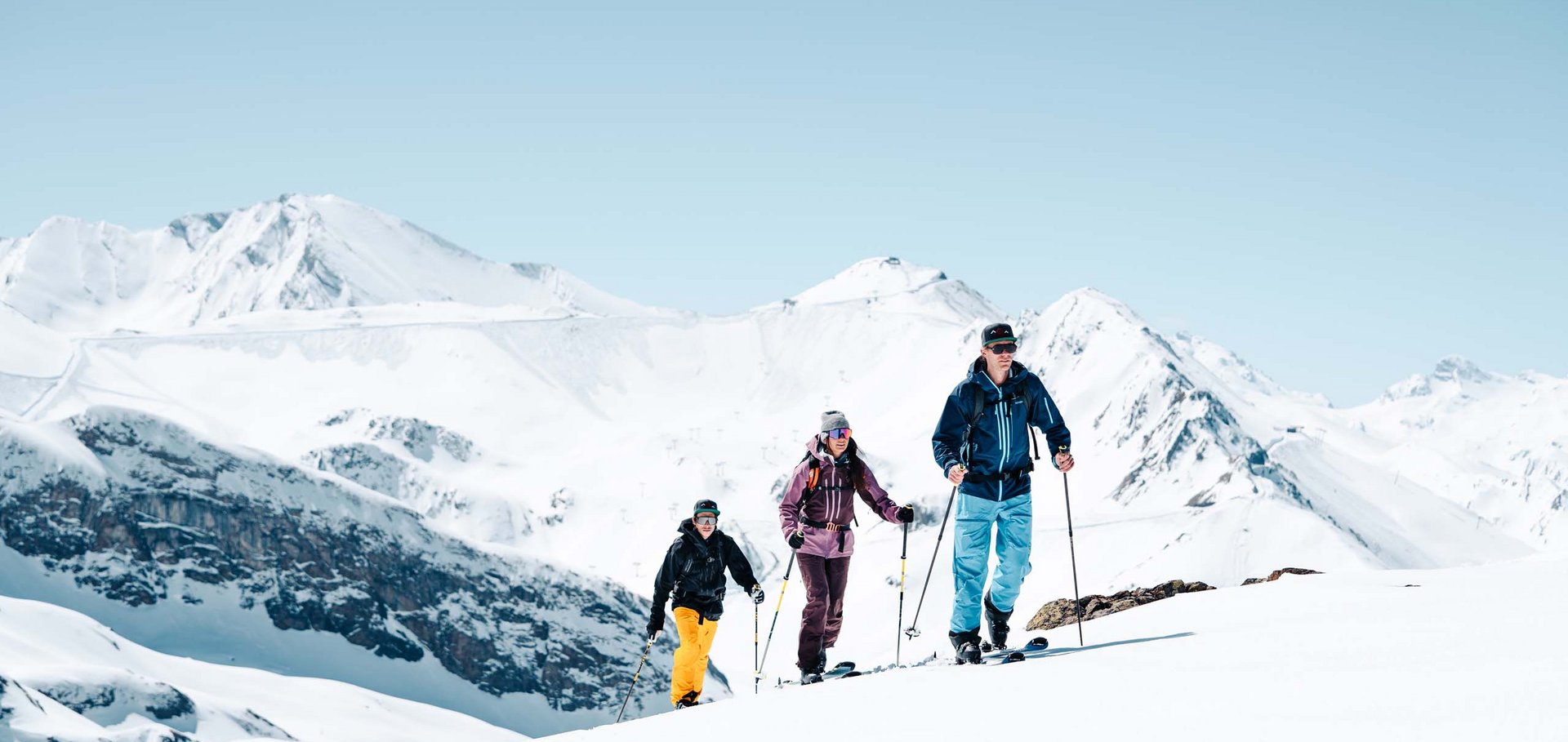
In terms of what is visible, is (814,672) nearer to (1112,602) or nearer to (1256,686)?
(1256,686)

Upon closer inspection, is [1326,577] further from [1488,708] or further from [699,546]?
[1488,708]

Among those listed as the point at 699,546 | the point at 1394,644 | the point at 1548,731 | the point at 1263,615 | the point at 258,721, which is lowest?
the point at 1548,731

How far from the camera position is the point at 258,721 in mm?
157750

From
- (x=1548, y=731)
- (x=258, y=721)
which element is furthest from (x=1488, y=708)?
(x=258, y=721)

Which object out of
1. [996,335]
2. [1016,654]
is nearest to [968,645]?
[1016,654]

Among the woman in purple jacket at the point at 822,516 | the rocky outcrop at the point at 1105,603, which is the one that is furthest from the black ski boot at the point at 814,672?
the rocky outcrop at the point at 1105,603

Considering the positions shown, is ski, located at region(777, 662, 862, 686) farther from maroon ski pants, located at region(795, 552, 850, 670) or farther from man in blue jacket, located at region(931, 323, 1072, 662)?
man in blue jacket, located at region(931, 323, 1072, 662)

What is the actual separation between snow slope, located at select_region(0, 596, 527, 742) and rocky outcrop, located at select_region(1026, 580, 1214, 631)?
10330 cm

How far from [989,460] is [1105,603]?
10.6m

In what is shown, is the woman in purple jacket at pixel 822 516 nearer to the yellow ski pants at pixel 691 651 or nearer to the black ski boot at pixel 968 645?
the yellow ski pants at pixel 691 651

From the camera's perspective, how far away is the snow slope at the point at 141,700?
364 feet

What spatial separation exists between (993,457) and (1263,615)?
4004mm

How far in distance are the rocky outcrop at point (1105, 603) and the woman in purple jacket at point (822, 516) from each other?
7469 mm

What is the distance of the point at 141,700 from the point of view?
137 meters
